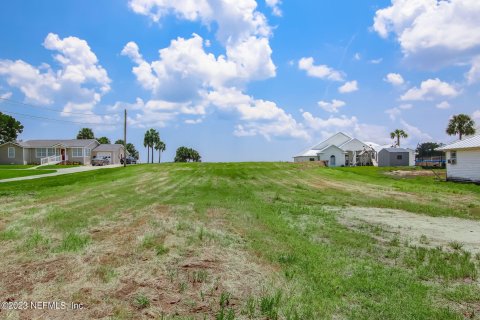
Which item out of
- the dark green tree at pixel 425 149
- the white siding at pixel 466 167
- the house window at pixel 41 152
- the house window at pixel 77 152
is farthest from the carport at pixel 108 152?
the dark green tree at pixel 425 149

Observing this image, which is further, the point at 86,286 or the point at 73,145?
the point at 73,145

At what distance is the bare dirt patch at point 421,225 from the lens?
972 centimetres

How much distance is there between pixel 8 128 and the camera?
83.4 meters

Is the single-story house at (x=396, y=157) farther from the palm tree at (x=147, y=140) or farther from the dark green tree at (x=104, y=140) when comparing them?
the dark green tree at (x=104, y=140)

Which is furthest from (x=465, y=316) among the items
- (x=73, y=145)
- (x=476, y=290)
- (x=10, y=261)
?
(x=73, y=145)

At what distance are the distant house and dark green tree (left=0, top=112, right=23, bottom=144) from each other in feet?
218

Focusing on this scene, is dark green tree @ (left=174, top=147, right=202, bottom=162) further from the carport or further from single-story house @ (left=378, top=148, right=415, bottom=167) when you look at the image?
single-story house @ (left=378, top=148, right=415, bottom=167)

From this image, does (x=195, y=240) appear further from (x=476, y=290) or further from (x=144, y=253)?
(x=476, y=290)

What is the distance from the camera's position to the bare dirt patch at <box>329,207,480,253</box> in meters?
9.72

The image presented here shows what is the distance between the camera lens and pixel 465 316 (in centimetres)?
507

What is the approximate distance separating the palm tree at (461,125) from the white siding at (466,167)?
1789 inches

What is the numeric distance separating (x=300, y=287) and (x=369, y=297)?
1.09 metres

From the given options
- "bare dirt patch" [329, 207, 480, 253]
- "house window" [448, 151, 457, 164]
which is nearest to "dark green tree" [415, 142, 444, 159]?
"house window" [448, 151, 457, 164]

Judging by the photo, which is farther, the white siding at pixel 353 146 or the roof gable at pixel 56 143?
the white siding at pixel 353 146
